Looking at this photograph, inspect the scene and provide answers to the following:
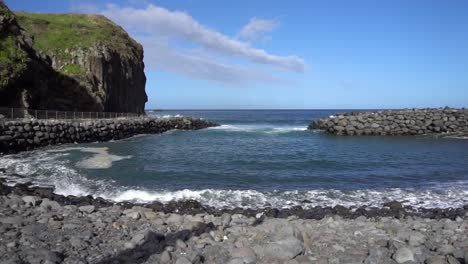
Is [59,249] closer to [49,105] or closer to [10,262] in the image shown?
[10,262]

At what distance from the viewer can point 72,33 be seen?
52.1 m

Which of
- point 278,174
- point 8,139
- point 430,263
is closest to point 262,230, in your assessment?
point 430,263

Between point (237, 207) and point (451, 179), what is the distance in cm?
1064

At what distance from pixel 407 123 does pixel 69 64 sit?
37.7 meters

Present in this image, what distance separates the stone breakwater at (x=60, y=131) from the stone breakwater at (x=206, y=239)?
667 inches

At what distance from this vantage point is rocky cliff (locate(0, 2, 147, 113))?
103ft

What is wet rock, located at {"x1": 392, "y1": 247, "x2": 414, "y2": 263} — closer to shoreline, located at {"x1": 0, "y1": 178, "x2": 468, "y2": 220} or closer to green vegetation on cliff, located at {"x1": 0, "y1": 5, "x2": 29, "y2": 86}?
shoreline, located at {"x1": 0, "y1": 178, "x2": 468, "y2": 220}

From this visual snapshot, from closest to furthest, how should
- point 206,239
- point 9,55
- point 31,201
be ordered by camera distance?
point 206,239 → point 31,201 → point 9,55

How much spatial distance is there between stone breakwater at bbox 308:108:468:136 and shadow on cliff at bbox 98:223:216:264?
38.3 meters

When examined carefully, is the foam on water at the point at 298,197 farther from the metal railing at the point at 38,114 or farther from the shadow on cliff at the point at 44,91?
the shadow on cliff at the point at 44,91

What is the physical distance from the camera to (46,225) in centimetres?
757

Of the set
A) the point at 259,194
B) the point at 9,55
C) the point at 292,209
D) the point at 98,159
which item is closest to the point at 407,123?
the point at 98,159

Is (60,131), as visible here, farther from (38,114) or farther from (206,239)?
(206,239)

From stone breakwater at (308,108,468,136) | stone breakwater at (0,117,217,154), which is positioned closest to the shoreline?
stone breakwater at (0,117,217,154)
